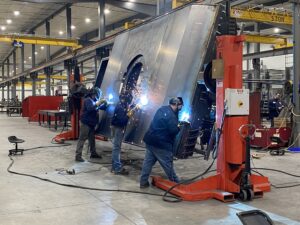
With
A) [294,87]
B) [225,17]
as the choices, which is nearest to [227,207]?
[225,17]

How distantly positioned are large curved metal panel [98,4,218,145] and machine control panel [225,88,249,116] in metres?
0.79

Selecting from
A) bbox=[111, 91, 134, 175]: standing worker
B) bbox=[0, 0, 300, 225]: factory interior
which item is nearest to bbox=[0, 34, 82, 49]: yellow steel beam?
bbox=[0, 0, 300, 225]: factory interior

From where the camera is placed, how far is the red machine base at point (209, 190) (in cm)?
524

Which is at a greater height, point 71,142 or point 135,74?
point 135,74

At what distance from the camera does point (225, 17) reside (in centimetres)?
612

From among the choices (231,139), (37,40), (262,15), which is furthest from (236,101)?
(37,40)

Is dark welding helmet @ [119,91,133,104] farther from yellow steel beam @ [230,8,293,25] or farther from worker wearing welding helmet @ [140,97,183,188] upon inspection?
yellow steel beam @ [230,8,293,25]

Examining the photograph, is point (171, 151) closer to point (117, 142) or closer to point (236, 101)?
point (236, 101)

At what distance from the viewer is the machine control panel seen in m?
5.37

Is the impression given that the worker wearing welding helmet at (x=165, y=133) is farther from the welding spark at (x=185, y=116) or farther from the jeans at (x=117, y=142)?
the jeans at (x=117, y=142)

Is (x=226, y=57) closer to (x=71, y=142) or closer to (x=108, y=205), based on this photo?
(x=108, y=205)

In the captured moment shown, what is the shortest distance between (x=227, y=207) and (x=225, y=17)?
Answer: 3.05 m

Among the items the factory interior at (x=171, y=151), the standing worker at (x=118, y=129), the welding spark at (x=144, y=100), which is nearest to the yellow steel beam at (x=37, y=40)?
the factory interior at (x=171, y=151)

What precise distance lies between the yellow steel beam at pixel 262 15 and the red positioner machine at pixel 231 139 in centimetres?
786
